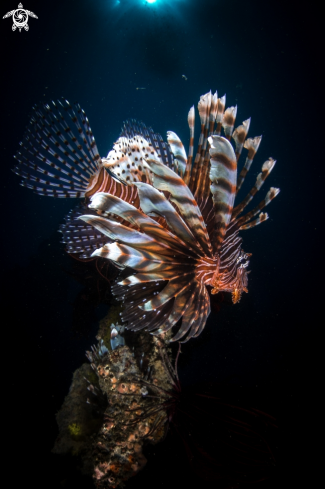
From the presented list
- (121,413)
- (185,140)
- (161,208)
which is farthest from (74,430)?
(185,140)

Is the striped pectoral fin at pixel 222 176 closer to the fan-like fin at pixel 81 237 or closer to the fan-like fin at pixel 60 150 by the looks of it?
the fan-like fin at pixel 81 237

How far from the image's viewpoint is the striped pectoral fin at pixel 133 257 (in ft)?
5.31

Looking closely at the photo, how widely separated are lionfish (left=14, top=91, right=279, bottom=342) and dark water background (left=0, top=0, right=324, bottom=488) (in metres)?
1.68

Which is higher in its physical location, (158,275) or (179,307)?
(158,275)

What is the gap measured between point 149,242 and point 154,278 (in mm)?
360

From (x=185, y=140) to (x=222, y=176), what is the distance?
7520 millimetres

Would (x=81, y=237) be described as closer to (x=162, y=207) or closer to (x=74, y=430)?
(x=162, y=207)

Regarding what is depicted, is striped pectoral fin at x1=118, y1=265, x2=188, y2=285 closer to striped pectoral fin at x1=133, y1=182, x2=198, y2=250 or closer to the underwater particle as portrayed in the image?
striped pectoral fin at x1=133, y1=182, x2=198, y2=250

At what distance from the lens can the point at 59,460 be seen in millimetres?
3154

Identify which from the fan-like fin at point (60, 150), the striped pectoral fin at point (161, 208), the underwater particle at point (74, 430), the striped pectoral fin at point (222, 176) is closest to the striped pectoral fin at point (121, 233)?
the striped pectoral fin at point (161, 208)

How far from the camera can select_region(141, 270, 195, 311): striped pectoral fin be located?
6.26ft

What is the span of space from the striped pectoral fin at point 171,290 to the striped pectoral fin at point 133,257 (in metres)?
0.17

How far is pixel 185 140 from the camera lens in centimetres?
812

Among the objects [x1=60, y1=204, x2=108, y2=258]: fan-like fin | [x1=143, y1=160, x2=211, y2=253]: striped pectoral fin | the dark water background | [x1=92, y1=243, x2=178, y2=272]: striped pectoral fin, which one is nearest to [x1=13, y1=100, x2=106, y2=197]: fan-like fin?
[x1=60, y1=204, x2=108, y2=258]: fan-like fin
